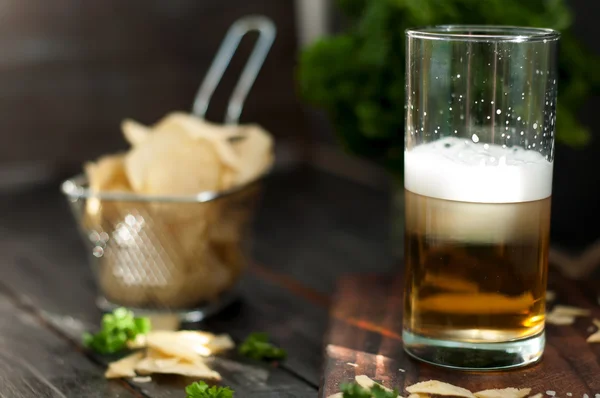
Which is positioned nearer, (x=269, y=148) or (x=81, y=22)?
(x=269, y=148)

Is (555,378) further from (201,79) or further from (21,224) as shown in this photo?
(201,79)

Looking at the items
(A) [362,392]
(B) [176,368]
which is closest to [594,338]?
(A) [362,392]

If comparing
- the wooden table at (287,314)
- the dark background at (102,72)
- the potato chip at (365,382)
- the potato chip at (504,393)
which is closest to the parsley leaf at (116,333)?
the wooden table at (287,314)

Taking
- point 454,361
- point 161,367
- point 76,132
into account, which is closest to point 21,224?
point 76,132

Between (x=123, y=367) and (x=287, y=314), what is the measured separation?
267mm

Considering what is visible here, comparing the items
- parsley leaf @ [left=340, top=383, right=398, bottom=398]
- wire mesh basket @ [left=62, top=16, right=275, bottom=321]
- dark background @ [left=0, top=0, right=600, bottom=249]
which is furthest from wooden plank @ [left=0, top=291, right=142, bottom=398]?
dark background @ [left=0, top=0, right=600, bottom=249]

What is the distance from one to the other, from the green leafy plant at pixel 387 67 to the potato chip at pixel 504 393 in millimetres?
459

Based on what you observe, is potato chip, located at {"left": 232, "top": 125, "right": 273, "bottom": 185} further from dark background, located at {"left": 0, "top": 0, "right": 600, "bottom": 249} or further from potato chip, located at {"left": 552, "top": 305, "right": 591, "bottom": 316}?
dark background, located at {"left": 0, "top": 0, "right": 600, "bottom": 249}

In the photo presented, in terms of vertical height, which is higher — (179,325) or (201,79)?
(201,79)

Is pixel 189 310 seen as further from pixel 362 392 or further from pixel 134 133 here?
pixel 362 392

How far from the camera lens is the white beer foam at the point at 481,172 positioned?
69cm

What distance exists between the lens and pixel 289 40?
203cm

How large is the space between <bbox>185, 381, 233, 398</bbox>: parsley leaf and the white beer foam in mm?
243

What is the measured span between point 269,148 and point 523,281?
424 millimetres
